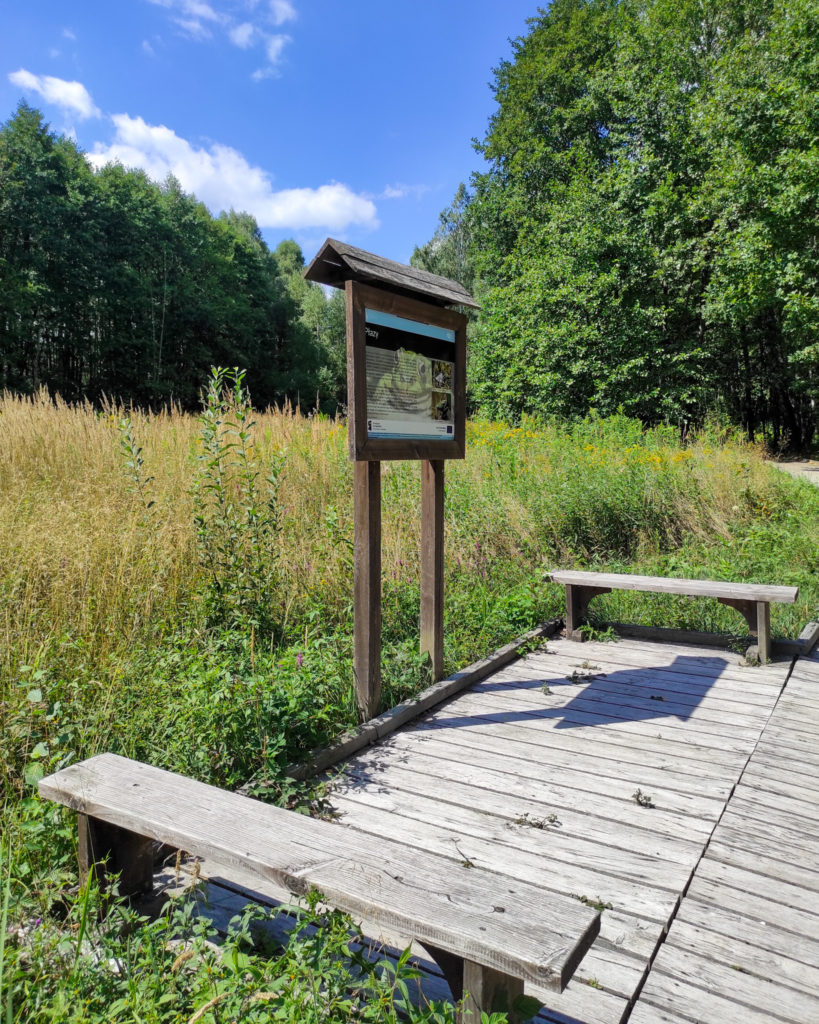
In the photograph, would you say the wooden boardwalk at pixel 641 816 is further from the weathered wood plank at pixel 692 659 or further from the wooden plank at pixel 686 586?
the wooden plank at pixel 686 586

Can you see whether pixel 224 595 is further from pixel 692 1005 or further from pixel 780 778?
pixel 780 778

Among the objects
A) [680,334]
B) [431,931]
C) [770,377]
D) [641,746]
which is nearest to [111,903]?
[431,931]

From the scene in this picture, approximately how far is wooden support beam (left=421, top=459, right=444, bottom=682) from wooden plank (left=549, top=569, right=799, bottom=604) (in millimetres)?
1480

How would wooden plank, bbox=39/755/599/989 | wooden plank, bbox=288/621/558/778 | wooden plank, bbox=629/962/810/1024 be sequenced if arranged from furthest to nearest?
wooden plank, bbox=288/621/558/778 < wooden plank, bbox=629/962/810/1024 < wooden plank, bbox=39/755/599/989

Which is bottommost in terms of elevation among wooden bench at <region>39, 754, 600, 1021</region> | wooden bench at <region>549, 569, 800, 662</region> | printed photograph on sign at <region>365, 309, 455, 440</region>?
wooden bench at <region>39, 754, 600, 1021</region>

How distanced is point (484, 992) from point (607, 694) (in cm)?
294

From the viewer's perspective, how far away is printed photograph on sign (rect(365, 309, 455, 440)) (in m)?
3.38

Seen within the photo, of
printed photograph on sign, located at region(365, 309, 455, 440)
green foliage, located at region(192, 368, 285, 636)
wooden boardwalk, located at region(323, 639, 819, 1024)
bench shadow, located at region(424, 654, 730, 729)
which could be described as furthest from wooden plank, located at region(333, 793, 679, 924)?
printed photograph on sign, located at region(365, 309, 455, 440)

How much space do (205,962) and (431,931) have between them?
0.74 meters

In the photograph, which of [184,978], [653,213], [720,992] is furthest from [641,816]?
[653,213]

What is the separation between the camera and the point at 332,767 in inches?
122

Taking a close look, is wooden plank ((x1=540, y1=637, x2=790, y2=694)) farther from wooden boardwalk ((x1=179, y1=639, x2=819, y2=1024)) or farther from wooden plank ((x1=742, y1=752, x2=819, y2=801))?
wooden plank ((x1=742, y1=752, x2=819, y2=801))

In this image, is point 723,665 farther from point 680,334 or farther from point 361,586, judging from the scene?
point 680,334

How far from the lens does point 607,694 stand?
13.4ft
